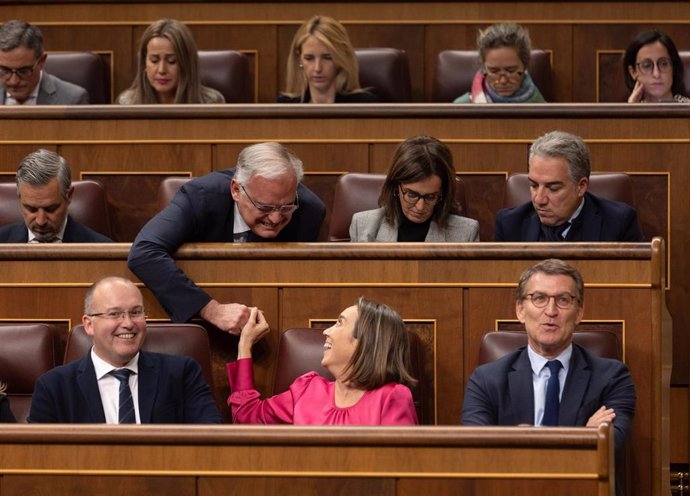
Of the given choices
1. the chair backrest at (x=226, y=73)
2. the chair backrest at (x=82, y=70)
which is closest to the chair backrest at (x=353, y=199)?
the chair backrest at (x=226, y=73)

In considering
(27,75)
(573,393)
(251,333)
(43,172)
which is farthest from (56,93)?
(573,393)

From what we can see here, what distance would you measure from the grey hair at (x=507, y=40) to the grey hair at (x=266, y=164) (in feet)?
2.01

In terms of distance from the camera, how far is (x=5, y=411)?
5.18 feet

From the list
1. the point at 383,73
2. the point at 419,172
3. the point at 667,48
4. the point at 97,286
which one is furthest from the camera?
the point at 383,73

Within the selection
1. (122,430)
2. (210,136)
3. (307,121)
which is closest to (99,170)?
(210,136)

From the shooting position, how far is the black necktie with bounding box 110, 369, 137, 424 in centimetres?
156

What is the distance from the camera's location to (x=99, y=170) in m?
2.14

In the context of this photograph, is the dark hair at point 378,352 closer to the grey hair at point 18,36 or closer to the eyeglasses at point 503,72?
the eyeglasses at point 503,72

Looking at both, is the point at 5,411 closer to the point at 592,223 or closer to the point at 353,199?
the point at 353,199

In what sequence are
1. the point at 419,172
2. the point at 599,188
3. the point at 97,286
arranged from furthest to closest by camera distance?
the point at 599,188 < the point at 419,172 < the point at 97,286

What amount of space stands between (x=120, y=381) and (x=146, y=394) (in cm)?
3

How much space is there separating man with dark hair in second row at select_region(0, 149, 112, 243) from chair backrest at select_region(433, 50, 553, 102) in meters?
0.81

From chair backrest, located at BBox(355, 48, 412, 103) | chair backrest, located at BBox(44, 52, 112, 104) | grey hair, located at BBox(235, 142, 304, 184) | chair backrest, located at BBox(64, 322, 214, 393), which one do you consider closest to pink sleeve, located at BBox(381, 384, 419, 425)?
chair backrest, located at BBox(64, 322, 214, 393)

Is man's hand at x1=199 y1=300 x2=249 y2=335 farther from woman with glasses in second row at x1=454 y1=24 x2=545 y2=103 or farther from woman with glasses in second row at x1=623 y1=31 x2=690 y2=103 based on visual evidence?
woman with glasses in second row at x1=623 y1=31 x2=690 y2=103
